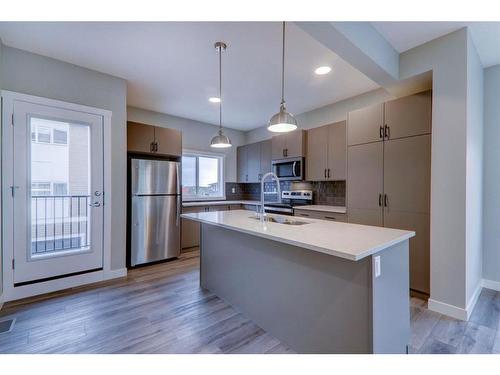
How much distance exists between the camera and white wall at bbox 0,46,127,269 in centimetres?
245

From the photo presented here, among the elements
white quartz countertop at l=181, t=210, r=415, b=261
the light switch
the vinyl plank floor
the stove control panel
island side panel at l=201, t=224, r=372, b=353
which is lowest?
the vinyl plank floor

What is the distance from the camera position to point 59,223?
8.96 ft

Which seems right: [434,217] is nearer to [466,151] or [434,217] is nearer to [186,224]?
[466,151]

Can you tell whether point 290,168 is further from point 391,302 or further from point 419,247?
point 391,302

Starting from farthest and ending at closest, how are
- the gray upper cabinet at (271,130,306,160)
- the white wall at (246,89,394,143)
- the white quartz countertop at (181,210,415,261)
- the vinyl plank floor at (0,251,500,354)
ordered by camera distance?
the gray upper cabinet at (271,130,306,160)
the white wall at (246,89,394,143)
the vinyl plank floor at (0,251,500,354)
the white quartz countertop at (181,210,415,261)

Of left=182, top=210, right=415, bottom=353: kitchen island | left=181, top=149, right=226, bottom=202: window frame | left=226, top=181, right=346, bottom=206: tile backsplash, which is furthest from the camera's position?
left=181, top=149, right=226, bottom=202: window frame

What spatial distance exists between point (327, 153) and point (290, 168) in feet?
2.49

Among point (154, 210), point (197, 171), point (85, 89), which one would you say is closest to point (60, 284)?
point (154, 210)

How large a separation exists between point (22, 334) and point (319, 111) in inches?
185

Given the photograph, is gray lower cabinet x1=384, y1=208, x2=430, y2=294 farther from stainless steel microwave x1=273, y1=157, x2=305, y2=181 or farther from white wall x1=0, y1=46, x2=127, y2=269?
white wall x1=0, y1=46, x2=127, y2=269

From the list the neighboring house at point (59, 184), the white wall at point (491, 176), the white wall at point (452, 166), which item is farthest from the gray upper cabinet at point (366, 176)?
the neighboring house at point (59, 184)

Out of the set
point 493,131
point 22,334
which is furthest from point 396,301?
point 22,334

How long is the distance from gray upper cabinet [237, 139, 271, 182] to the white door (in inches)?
118

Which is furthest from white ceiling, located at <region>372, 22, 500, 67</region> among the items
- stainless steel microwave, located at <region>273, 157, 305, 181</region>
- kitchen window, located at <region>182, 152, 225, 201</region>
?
kitchen window, located at <region>182, 152, 225, 201</region>
